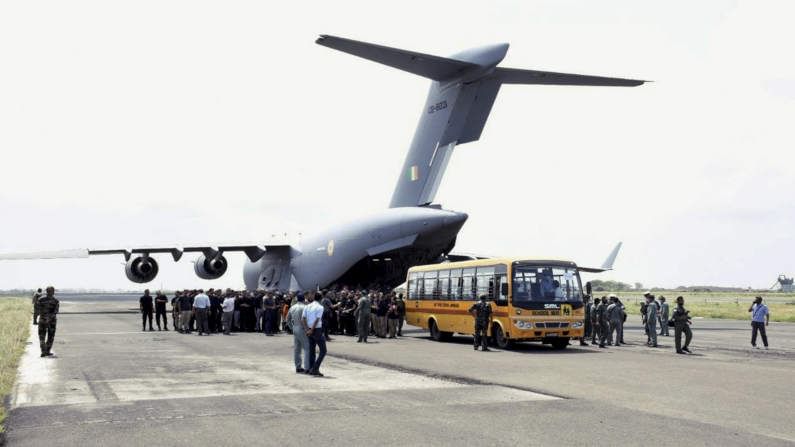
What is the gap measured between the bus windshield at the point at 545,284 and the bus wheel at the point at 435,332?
17.2 ft

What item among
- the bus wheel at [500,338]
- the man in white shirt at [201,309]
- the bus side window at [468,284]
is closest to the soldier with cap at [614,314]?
the bus wheel at [500,338]

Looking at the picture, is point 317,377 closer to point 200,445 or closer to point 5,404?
point 5,404

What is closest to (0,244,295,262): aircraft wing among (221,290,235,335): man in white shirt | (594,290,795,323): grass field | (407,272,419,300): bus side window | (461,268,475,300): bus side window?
(221,290,235,335): man in white shirt

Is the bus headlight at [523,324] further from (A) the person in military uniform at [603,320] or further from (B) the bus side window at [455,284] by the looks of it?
(A) the person in military uniform at [603,320]

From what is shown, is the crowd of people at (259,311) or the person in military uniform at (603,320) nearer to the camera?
the person in military uniform at (603,320)

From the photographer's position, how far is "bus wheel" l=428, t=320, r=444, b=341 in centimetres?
2575

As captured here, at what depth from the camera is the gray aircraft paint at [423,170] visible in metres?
28.1

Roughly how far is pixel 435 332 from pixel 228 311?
27.4 ft

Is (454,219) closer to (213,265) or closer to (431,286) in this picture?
(431,286)

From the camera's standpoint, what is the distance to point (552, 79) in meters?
29.2

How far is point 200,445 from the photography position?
328 inches

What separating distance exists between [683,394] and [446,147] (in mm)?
19229

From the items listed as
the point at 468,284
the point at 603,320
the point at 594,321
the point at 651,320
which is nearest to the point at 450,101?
the point at 468,284

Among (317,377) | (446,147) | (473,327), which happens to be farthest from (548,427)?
(446,147)
